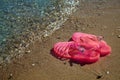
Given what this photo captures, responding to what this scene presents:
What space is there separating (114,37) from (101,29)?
57 centimetres

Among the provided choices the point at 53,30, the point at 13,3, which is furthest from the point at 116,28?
the point at 13,3

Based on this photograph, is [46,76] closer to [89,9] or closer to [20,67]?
[20,67]

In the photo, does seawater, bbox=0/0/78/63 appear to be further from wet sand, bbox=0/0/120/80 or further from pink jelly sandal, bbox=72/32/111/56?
pink jelly sandal, bbox=72/32/111/56

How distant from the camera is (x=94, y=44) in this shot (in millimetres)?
6543

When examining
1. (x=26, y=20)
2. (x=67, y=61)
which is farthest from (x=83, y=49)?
(x=26, y=20)

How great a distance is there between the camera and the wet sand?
595cm

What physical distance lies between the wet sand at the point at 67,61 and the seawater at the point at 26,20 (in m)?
0.31

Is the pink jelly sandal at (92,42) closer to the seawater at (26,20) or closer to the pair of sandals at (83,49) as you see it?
the pair of sandals at (83,49)

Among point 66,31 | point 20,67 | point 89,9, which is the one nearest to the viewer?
point 20,67

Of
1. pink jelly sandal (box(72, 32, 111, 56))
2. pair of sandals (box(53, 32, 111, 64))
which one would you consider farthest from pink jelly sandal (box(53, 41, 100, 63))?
pink jelly sandal (box(72, 32, 111, 56))

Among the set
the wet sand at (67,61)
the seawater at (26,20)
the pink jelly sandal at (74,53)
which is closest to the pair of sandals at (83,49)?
the pink jelly sandal at (74,53)

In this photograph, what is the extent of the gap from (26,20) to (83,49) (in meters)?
2.56

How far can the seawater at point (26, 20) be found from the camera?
7.09 metres

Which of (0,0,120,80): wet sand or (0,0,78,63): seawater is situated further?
(0,0,78,63): seawater
